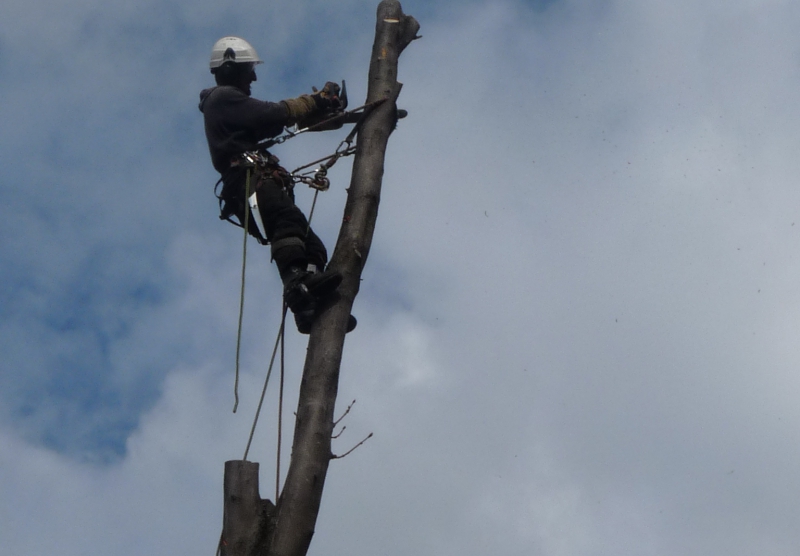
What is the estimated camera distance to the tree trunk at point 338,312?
12.2ft

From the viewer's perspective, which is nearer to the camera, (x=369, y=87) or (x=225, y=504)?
(x=225, y=504)

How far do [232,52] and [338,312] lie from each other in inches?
71.4

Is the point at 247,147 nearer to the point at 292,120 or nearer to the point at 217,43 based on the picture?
the point at 292,120

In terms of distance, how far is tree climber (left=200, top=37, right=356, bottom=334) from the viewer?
477 centimetres

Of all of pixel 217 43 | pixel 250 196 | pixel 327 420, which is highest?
pixel 217 43

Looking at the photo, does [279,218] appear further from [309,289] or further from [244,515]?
[244,515]

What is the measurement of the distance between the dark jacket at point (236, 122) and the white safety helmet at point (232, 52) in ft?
0.66

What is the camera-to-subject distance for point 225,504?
3.86m

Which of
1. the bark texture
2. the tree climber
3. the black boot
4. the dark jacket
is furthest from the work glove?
the bark texture

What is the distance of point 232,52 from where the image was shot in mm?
5434

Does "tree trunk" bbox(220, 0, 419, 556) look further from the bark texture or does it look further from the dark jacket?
the dark jacket

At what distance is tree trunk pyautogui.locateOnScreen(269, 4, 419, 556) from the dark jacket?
49 centimetres

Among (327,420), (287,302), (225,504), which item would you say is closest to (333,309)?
(287,302)

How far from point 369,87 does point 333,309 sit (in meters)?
1.42
